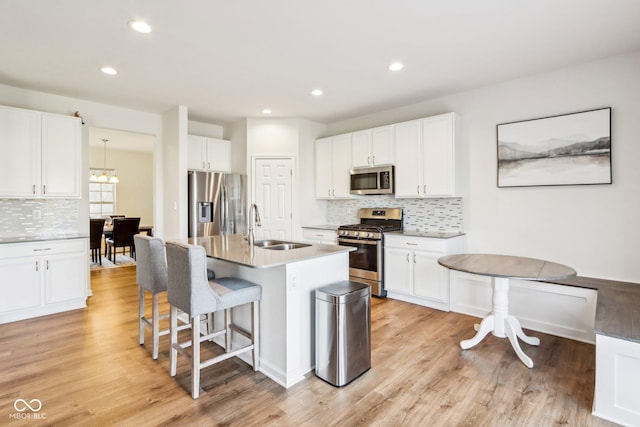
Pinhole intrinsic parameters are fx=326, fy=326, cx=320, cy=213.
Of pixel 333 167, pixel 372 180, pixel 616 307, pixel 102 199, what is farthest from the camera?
pixel 102 199

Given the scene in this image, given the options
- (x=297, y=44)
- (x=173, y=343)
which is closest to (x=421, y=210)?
(x=297, y=44)

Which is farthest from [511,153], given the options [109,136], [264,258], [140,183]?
[140,183]

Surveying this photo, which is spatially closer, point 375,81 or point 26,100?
point 375,81

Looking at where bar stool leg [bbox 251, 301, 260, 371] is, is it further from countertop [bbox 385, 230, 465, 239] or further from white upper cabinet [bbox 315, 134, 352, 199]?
white upper cabinet [bbox 315, 134, 352, 199]

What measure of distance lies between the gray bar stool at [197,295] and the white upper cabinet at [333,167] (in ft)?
9.42

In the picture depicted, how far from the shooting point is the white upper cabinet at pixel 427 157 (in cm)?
384

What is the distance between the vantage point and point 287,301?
2209 millimetres

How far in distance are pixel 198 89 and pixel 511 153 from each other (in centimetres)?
364

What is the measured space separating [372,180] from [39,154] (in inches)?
159

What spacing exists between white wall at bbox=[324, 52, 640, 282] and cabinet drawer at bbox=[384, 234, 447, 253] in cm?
54

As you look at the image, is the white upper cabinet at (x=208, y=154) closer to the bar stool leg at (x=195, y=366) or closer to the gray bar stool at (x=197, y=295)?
the gray bar stool at (x=197, y=295)

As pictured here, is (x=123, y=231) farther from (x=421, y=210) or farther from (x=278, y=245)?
(x=421, y=210)

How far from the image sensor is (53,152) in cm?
382

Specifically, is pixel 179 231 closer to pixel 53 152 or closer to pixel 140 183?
pixel 53 152
